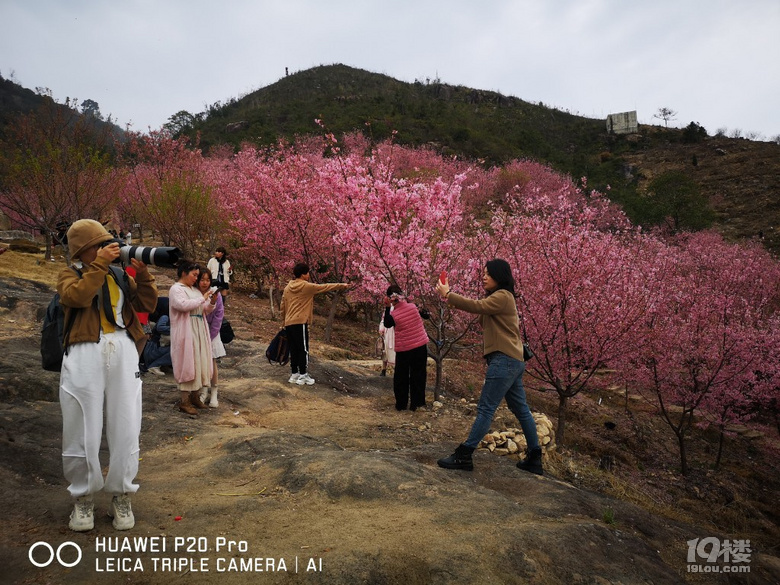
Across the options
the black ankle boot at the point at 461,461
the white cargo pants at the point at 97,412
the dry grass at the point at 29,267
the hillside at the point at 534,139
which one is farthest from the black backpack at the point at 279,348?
the hillside at the point at 534,139

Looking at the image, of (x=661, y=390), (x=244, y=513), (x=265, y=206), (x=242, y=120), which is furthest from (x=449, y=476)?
(x=242, y=120)

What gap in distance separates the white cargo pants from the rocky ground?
13.2 inches

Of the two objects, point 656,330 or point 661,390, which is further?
point 661,390

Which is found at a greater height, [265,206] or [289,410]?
[265,206]

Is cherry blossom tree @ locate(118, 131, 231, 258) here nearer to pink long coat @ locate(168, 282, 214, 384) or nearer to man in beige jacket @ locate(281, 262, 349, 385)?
man in beige jacket @ locate(281, 262, 349, 385)

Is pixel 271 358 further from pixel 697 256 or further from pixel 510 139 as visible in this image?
pixel 510 139

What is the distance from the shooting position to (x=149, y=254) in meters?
2.98

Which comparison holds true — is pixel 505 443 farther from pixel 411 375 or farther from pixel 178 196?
pixel 178 196

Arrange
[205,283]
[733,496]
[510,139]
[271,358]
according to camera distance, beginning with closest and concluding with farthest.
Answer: [205,283] < [271,358] < [733,496] < [510,139]

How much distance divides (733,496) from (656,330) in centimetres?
329

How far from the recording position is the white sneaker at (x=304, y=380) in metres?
7.77

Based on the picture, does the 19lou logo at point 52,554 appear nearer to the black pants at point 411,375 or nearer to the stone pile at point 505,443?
the stone pile at point 505,443

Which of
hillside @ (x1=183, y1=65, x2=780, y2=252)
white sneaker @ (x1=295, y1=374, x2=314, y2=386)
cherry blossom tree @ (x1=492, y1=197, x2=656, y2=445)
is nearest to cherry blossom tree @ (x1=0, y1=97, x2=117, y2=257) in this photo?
white sneaker @ (x1=295, y1=374, x2=314, y2=386)

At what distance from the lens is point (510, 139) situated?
5344 cm
